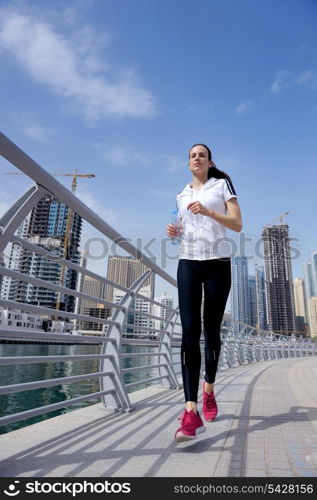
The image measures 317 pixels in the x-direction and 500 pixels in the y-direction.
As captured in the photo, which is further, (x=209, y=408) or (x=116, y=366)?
(x=116, y=366)

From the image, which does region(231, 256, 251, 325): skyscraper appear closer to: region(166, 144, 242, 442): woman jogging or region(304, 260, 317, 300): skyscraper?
region(304, 260, 317, 300): skyscraper

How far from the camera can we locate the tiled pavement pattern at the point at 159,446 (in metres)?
1.39

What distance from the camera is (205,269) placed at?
85.0 inches

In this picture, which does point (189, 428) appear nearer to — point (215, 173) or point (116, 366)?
point (116, 366)

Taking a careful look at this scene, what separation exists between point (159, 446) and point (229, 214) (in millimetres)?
1397

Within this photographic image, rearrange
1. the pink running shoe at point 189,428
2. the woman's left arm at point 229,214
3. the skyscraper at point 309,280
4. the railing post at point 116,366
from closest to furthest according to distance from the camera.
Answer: the pink running shoe at point 189,428 < the woman's left arm at point 229,214 < the railing post at point 116,366 < the skyscraper at point 309,280

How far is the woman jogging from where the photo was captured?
2.12 meters

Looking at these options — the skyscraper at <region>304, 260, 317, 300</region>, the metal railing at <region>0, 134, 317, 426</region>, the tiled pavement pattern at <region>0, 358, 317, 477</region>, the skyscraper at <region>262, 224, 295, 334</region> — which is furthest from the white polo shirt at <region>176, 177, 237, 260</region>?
the skyscraper at <region>304, 260, 317, 300</region>

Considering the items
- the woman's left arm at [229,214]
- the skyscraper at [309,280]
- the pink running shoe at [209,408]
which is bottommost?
the pink running shoe at [209,408]

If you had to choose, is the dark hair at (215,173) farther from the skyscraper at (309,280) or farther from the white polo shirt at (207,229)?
the skyscraper at (309,280)

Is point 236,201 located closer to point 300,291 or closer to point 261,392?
point 261,392

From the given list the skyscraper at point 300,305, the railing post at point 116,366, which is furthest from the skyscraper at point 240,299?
the railing post at point 116,366

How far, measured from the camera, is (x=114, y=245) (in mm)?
2631

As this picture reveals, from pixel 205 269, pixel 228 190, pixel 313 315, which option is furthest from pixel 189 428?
pixel 313 315
